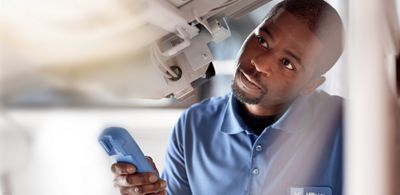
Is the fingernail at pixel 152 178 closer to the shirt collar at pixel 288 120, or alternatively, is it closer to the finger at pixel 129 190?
the finger at pixel 129 190

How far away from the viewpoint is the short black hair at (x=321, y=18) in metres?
1.04

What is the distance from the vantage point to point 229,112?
4.00ft

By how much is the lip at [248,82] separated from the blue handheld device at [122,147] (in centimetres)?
31

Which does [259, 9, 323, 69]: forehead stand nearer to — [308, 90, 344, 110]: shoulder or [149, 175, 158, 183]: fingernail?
[308, 90, 344, 110]: shoulder

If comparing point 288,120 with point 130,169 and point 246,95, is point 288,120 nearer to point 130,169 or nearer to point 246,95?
point 246,95

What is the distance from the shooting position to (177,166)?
1207mm

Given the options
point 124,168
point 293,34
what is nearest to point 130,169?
point 124,168

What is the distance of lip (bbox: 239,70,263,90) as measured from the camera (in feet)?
3.40

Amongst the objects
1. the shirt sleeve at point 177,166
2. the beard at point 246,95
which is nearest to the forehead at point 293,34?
the beard at point 246,95

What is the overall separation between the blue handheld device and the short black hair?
0.45 meters

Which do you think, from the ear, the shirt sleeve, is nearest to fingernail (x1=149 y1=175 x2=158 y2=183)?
the shirt sleeve

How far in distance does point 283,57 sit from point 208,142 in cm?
28

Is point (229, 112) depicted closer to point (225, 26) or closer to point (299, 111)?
point (299, 111)

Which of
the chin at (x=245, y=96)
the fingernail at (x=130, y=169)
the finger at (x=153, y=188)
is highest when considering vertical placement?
the chin at (x=245, y=96)
